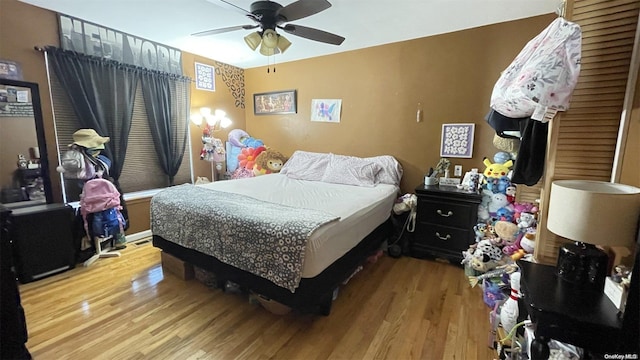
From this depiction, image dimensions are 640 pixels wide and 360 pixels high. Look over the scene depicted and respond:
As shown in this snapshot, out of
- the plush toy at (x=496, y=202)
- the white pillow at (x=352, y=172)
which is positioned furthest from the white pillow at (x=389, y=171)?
the plush toy at (x=496, y=202)

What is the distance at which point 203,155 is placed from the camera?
3.95 meters

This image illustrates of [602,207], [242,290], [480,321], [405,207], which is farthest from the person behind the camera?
[405,207]

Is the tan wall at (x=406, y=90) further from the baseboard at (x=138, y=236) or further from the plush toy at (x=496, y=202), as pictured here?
the baseboard at (x=138, y=236)

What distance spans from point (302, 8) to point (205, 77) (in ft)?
8.91

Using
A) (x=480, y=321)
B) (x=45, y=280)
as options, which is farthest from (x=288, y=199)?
(x=45, y=280)

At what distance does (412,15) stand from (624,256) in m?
2.35

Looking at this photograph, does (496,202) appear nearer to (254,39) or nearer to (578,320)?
(578,320)

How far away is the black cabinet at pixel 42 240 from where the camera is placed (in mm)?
2232

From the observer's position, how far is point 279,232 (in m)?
1.66

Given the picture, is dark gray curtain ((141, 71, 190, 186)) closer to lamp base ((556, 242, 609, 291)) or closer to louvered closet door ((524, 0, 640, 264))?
louvered closet door ((524, 0, 640, 264))

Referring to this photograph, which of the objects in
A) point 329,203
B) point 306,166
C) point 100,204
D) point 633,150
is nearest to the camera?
point 633,150

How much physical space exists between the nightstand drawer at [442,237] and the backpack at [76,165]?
342 cm

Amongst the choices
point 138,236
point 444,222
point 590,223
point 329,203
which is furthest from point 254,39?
point 138,236

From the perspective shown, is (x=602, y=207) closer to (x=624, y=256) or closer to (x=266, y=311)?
(x=624, y=256)
